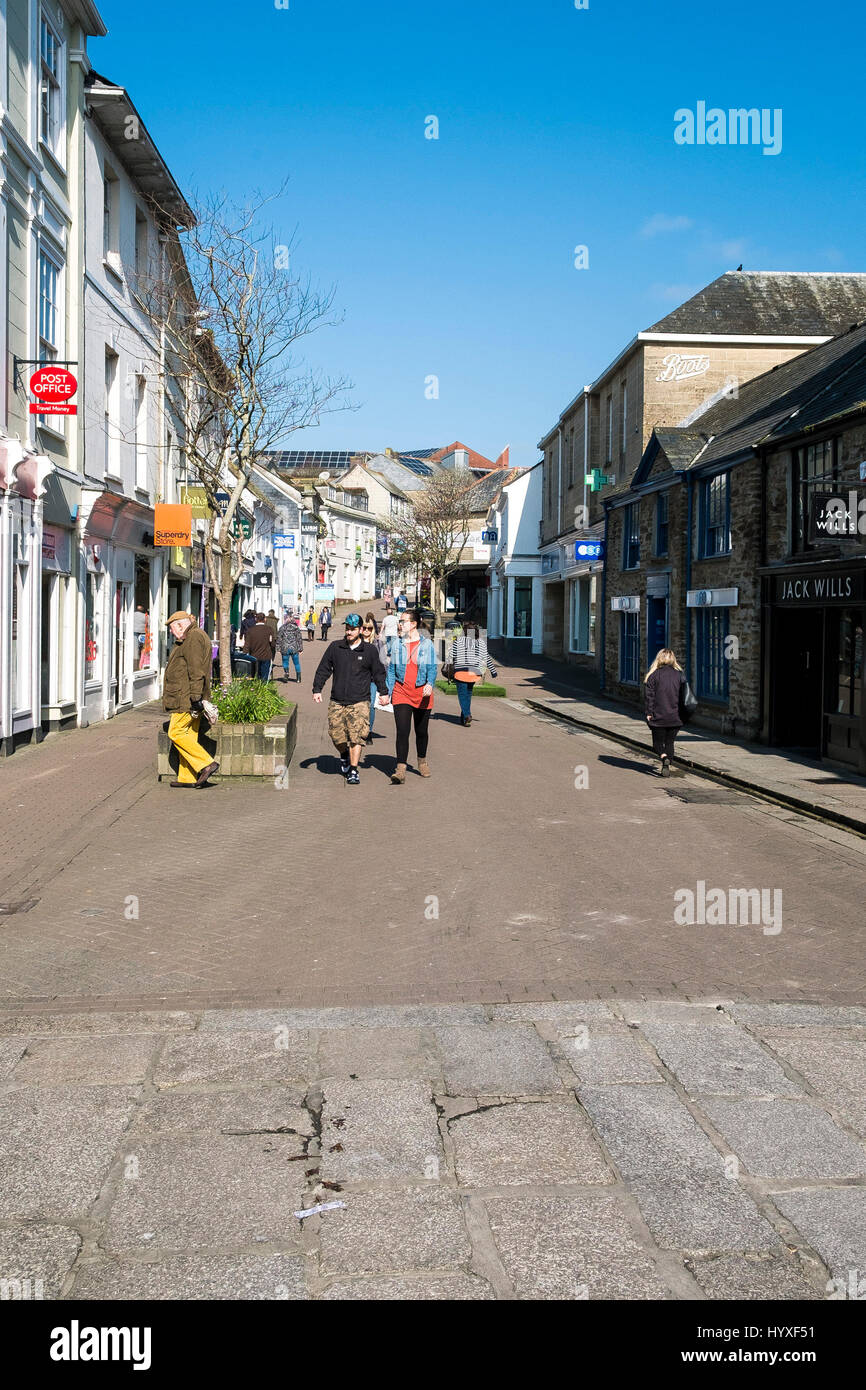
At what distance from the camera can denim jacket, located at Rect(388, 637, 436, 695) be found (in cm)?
1302

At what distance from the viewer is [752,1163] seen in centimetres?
396

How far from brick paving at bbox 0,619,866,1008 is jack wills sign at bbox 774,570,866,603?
3319 millimetres

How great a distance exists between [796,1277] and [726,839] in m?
7.30

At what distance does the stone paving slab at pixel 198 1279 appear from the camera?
3121 mm

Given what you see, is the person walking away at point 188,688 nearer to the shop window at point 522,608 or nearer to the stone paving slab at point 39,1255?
the stone paving slab at point 39,1255

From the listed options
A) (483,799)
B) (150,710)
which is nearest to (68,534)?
(150,710)

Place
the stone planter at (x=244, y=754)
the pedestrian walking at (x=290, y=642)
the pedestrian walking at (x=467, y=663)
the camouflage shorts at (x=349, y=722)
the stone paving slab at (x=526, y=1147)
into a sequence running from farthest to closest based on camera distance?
the pedestrian walking at (x=290, y=642), the pedestrian walking at (x=467, y=663), the camouflage shorts at (x=349, y=722), the stone planter at (x=244, y=754), the stone paving slab at (x=526, y=1147)

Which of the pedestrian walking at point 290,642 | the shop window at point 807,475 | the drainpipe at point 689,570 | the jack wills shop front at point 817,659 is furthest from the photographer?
the pedestrian walking at point 290,642

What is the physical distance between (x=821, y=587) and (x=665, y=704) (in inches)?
114

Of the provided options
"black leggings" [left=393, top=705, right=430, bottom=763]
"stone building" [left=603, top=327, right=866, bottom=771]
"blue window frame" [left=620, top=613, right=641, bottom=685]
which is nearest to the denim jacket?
"black leggings" [left=393, top=705, right=430, bottom=763]

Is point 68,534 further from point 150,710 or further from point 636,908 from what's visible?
point 636,908


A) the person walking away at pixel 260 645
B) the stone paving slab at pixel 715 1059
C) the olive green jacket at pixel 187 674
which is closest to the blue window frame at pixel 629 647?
the person walking away at pixel 260 645

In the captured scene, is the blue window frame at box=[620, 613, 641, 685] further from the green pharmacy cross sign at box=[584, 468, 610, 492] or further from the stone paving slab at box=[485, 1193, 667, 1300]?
the stone paving slab at box=[485, 1193, 667, 1300]

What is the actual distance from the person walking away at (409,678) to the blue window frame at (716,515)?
27.9ft
